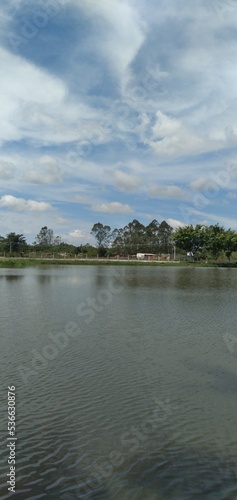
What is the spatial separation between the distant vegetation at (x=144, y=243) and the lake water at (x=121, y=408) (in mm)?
74242

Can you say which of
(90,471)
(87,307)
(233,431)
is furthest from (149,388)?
(87,307)

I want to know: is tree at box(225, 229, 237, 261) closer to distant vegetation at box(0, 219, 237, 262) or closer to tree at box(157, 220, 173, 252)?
distant vegetation at box(0, 219, 237, 262)

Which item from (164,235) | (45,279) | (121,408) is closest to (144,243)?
(164,235)

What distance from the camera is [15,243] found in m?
127

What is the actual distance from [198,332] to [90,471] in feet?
34.0

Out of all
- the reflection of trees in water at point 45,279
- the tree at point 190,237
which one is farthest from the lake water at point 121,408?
the tree at point 190,237

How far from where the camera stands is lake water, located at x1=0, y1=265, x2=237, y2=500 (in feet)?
18.5

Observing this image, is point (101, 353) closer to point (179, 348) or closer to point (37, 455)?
point (179, 348)

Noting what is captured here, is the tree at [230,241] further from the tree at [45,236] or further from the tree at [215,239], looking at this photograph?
the tree at [45,236]

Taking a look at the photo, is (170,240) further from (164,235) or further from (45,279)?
(45,279)

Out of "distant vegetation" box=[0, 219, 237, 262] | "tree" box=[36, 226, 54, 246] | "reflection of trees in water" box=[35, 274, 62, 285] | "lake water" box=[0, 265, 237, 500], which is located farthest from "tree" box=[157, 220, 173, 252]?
"lake water" box=[0, 265, 237, 500]

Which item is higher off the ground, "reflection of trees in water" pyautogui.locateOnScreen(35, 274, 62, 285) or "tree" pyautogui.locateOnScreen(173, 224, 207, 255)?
"tree" pyautogui.locateOnScreen(173, 224, 207, 255)

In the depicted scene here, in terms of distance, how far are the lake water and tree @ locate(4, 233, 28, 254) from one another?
11162cm

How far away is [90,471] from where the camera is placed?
19.1 feet
